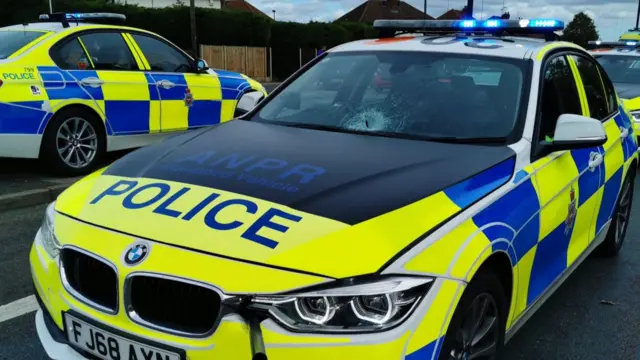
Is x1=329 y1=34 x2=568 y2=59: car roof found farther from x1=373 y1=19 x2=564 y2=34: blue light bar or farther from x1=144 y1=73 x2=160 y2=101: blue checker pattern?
x1=144 y1=73 x2=160 y2=101: blue checker pattern

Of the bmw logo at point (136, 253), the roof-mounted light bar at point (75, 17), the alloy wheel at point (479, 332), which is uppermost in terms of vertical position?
the roof-mounted light bar at point (75, 17)

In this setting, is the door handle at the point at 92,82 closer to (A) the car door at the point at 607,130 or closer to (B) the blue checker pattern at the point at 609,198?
(A) the car door at the point at 607,130

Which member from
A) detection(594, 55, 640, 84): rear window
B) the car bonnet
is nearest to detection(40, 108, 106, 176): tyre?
the car bonnet

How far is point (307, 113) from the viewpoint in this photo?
11.6 feet

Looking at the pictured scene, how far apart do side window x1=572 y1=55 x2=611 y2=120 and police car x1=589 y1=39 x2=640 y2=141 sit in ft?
16.1

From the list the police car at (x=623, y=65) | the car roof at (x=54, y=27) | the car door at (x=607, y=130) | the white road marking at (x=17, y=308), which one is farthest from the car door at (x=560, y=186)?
the police car at (x=623, y=65)

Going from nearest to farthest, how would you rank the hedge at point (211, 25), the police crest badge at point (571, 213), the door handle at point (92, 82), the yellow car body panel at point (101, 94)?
the police crest badge at point (571, 213) < the yellow car body panel at point (101, 94) < the door handle at point (92, 82) < the hedge at point (211, 25)

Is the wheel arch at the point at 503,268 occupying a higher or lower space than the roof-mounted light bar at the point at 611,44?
lower

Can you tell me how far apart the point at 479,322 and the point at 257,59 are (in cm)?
2729

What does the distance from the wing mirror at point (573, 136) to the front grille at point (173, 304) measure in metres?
1.81

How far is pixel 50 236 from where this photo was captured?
8.18 ft

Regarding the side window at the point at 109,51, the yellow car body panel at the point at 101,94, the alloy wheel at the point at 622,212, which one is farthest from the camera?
the side window at the point at 109,51

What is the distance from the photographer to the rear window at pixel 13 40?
20.3ft

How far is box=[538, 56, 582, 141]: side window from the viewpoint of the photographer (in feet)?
10.7
